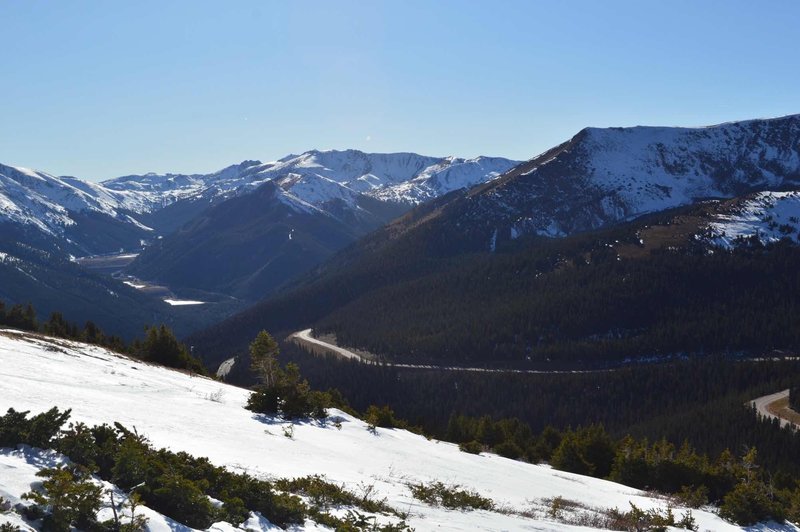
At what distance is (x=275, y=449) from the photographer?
25.7 metres

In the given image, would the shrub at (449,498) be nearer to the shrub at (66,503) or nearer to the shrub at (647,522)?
the shrub at (647,522)

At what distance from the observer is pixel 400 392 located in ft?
497

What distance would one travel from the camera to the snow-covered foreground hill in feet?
66.3

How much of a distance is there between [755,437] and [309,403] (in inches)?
4069

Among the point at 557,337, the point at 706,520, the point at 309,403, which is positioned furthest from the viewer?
the point at 557,337

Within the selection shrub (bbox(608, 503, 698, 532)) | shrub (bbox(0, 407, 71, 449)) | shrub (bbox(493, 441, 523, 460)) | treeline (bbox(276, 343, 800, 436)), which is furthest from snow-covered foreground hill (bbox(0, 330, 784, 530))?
treeline (bbox(276, 343, 800, 436))

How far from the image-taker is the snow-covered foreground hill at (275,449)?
2020cm

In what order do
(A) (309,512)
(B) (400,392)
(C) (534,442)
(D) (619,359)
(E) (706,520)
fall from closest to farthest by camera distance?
(A) (309,512), (E) (706,520), (C) (534,442), (B) (400,392), (D) (619,359)

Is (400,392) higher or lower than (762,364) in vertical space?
lower

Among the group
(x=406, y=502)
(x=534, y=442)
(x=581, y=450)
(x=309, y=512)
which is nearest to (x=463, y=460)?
(x=406, y=502)

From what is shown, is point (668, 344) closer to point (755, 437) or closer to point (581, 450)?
point (755, 437)

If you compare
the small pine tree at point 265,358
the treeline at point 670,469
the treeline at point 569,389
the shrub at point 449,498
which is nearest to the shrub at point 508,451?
the treeline at point 670,469

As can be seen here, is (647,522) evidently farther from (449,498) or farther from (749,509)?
(449,498)

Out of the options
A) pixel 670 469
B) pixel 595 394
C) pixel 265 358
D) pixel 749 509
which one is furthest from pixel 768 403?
pixel 265 358
